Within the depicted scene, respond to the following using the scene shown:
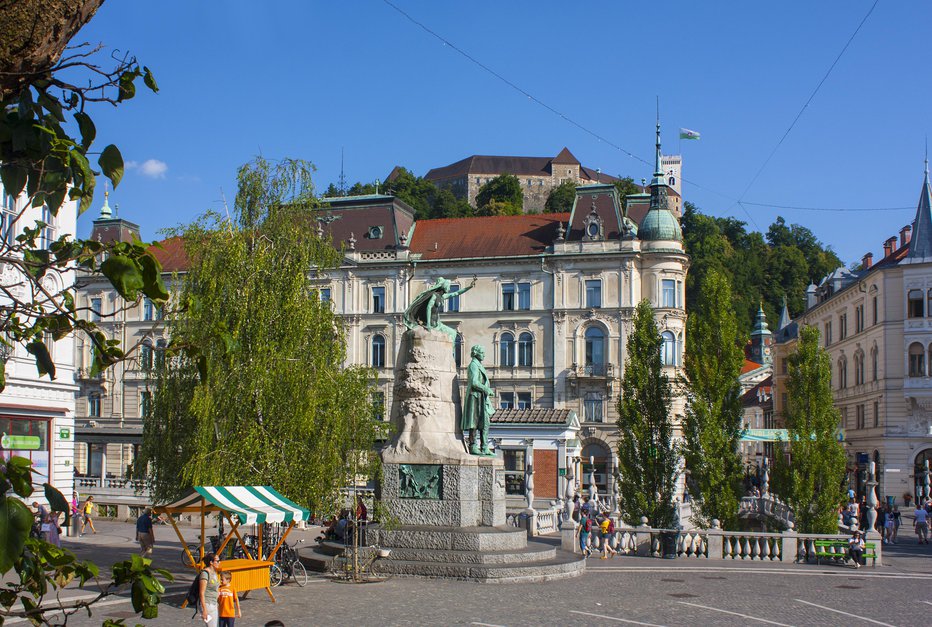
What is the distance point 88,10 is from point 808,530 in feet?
91.9

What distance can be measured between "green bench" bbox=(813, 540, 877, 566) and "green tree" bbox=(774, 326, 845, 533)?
2620 millimetres

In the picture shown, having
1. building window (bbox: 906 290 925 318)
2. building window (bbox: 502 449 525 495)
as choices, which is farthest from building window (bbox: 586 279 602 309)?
building window (bbox: 906 290 925 318)

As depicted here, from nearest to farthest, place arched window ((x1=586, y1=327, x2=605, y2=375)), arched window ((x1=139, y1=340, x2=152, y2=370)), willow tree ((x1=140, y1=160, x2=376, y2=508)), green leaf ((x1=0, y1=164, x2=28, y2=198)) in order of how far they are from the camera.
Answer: green leaf ((x1=0, y1=164, x2=28, y2=198)) < arched window ((x1=139, y1=340, x2=152, y2=370)) < willow tree ((x1=140, y1=160, x2=376, y2=508)) < arched window ((x1=586, y1=327, x2=605, y2=375))

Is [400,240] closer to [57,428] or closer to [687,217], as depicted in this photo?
[57,428]

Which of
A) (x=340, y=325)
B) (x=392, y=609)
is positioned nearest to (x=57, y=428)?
(x=340, y=325)

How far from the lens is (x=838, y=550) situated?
25219 millimetres

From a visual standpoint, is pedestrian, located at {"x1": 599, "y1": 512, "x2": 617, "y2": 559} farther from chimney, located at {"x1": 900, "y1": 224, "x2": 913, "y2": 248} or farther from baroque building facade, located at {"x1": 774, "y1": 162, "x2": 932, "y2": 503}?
chimney, located at {"x1": 900, "y1": 224, "x2": 913, "y2": 248}

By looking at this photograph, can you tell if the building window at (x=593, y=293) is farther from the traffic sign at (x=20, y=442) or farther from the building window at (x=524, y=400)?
the traffic sign at (x=20, y=442)

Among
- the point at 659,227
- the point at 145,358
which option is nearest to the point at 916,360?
the point at 659,227

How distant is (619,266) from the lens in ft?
189

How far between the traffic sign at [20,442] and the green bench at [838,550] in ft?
72.4

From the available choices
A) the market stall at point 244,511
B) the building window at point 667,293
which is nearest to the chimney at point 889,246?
the building window at point 667,293

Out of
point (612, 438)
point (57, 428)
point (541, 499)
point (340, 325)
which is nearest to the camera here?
point (340, 325)

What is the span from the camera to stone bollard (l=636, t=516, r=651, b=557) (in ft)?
89.1
